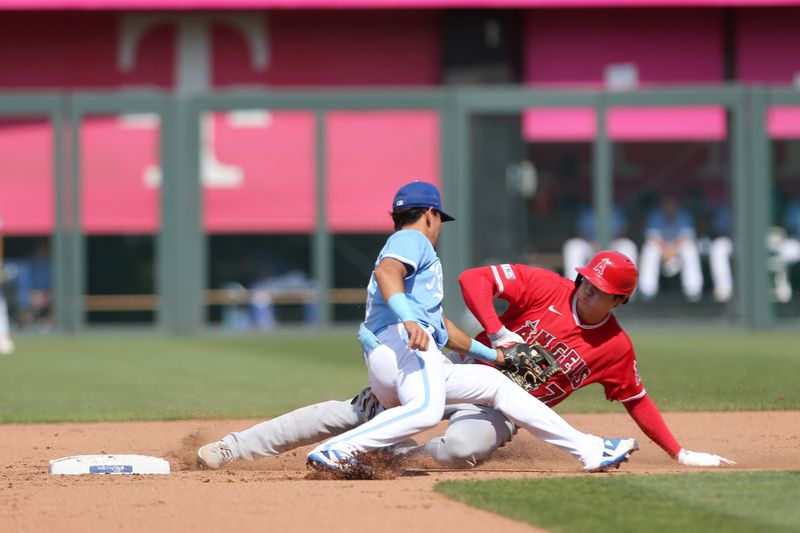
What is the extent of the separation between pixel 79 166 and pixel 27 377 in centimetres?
697

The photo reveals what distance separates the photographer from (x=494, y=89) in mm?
19406

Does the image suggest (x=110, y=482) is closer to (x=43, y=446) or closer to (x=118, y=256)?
(x=43, y=446)

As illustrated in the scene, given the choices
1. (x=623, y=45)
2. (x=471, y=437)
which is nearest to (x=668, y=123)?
(x=623, y=45)

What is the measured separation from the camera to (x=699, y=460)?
7.08 metres

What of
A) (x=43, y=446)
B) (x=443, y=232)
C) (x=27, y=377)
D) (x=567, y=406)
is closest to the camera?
(x=43, y=446)

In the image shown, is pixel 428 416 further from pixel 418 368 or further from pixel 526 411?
A: pixel 526 411

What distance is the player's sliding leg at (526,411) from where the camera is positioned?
21.7 ft

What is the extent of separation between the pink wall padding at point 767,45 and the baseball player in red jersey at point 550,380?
15.0 meters

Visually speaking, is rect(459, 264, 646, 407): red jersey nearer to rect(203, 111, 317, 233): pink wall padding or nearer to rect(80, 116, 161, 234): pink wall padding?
rect(203, 111, 317, 233): pink wall padding

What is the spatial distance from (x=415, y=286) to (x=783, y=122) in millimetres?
14149

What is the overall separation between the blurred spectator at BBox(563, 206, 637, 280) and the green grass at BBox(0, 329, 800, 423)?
4.15 feet

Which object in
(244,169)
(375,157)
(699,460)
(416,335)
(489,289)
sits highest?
(375,157)

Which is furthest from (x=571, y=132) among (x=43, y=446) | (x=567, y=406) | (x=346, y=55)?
(x=43, y=446)

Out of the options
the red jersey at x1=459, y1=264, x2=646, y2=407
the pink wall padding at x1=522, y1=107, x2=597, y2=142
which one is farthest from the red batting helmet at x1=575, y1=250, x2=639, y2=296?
the pink wall padding at x1=522, y1=107, x2=597, y2=142
